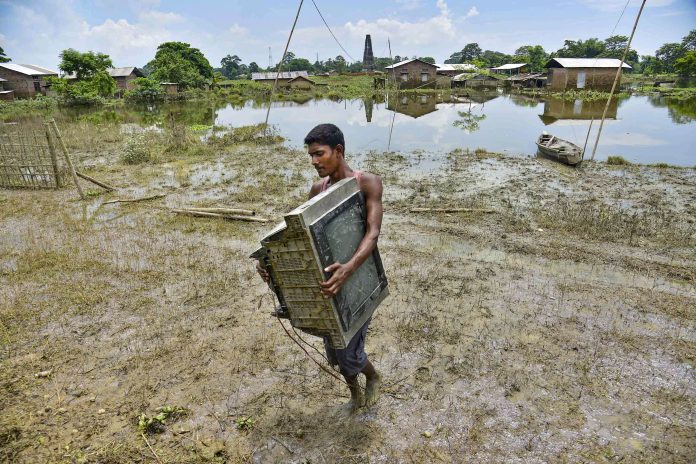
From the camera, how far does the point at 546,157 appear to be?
1251 centimetres

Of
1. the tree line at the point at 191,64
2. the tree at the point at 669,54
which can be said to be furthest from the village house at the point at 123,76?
the tree at the point at 669,54

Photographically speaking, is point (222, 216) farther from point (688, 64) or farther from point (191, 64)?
point (688, 64)

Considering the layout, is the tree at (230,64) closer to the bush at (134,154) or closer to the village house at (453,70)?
the village house at (453,70)

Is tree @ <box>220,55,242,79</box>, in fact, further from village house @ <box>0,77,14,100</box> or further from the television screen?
the television screen

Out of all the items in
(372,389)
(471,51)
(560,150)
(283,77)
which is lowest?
(372,389)

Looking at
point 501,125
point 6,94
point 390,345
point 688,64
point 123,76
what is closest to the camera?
point 390,345

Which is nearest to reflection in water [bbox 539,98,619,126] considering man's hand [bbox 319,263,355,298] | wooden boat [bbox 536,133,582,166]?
wooden boat [bbox 536,133,582,166]

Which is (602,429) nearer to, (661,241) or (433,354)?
(433,354)

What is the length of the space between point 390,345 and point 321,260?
2135mm

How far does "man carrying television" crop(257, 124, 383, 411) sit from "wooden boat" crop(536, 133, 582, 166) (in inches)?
438

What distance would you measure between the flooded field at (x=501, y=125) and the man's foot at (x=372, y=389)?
490 inches

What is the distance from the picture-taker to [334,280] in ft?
6.26

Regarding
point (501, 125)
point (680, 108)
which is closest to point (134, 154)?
point (501, 125)

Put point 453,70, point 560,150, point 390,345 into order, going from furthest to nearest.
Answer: point 453,70 < point 560,150 < point 390,345
